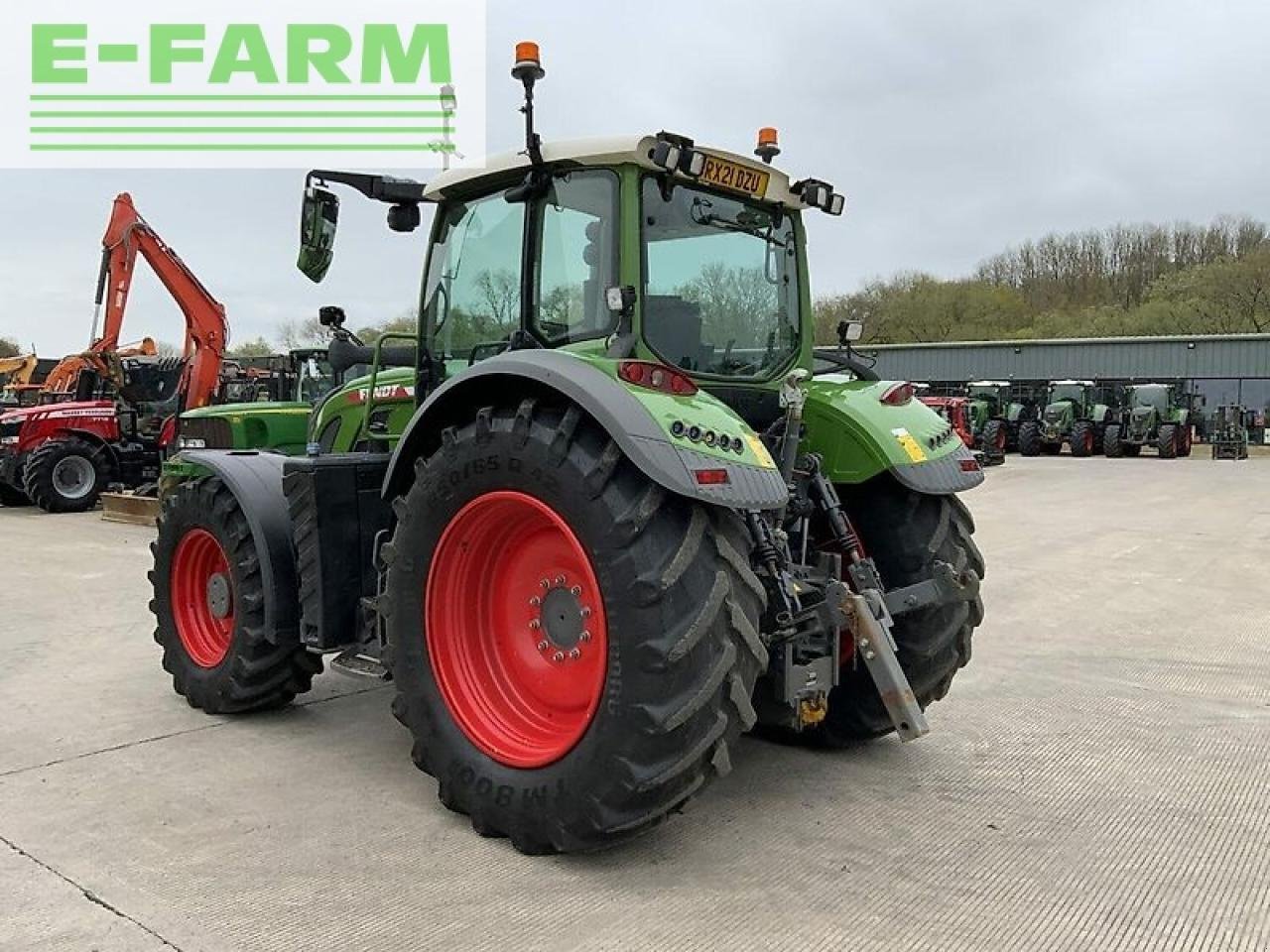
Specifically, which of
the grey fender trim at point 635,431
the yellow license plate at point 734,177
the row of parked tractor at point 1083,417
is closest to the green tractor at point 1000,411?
the row of parked tractor at point 1083,417

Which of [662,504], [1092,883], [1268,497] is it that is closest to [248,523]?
[662,504]

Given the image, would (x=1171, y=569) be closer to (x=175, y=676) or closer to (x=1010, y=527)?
(x=1010, y=527)

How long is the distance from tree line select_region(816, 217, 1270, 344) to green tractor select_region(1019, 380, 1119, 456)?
9726 millimetres

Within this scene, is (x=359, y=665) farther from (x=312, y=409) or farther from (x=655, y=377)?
(x=312, y=409)

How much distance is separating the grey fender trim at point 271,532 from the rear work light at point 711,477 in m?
2.15

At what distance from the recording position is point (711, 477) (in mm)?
2980

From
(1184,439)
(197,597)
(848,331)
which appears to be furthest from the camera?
(1184,439)

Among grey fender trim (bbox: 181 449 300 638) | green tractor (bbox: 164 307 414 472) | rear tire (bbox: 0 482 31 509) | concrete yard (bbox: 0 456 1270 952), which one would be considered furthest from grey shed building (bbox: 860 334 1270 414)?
grey fender trim (bbox: 181 449 300 638)

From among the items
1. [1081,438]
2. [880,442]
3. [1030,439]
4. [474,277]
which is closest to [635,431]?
[880,442]

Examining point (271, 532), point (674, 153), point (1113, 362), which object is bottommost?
point (271, 532)

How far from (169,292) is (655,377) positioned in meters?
14.3

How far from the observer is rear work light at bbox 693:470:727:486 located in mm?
2951

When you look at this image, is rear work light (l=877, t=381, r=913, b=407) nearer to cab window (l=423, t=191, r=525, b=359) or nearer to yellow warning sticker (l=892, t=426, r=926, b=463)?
yellow warning sticker (l=892, t=426, r=926, b=463)

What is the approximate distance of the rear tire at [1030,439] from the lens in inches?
1188
